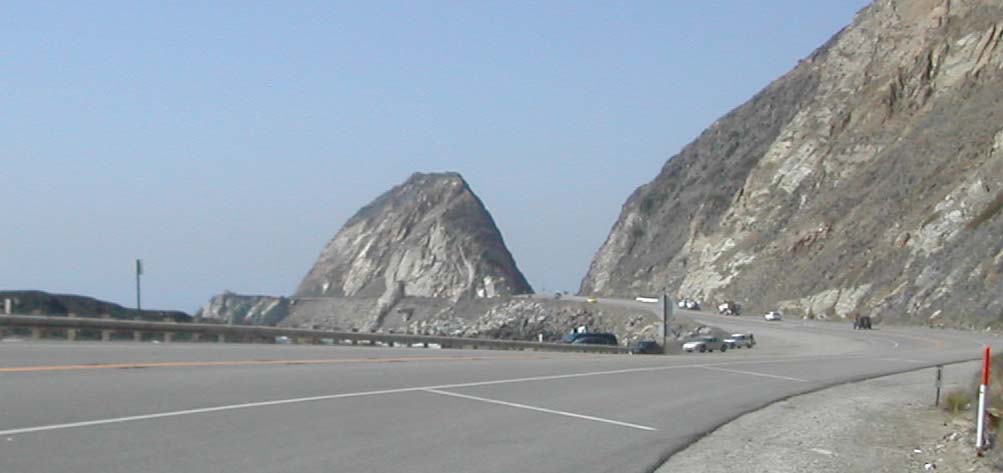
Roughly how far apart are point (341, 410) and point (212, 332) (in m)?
18.1

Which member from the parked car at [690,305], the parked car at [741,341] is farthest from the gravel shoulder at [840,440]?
the parked car at [690,305]

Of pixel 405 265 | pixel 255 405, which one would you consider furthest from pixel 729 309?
pixel 255 405

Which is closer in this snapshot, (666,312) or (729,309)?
(666,312)

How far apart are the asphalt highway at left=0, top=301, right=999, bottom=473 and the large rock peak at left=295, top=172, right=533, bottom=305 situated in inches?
4333

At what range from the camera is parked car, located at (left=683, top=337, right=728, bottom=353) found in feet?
194

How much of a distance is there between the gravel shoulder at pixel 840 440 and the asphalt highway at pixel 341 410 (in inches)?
16.7

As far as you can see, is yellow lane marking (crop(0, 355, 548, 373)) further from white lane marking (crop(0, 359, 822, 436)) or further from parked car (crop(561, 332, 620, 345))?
parked car (crop(561, 332, 620, 345))

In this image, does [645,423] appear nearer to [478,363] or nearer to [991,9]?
[478,363]

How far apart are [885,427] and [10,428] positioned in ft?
35.6

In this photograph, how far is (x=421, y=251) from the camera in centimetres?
14638

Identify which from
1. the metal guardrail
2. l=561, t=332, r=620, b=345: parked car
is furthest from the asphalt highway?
l=561, t=332, r=620, b=345: parked car

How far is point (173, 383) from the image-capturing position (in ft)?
52.3

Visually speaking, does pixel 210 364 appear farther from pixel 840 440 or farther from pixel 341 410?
pixel 840 440

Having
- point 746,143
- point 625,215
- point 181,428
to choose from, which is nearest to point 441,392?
point 181,428
